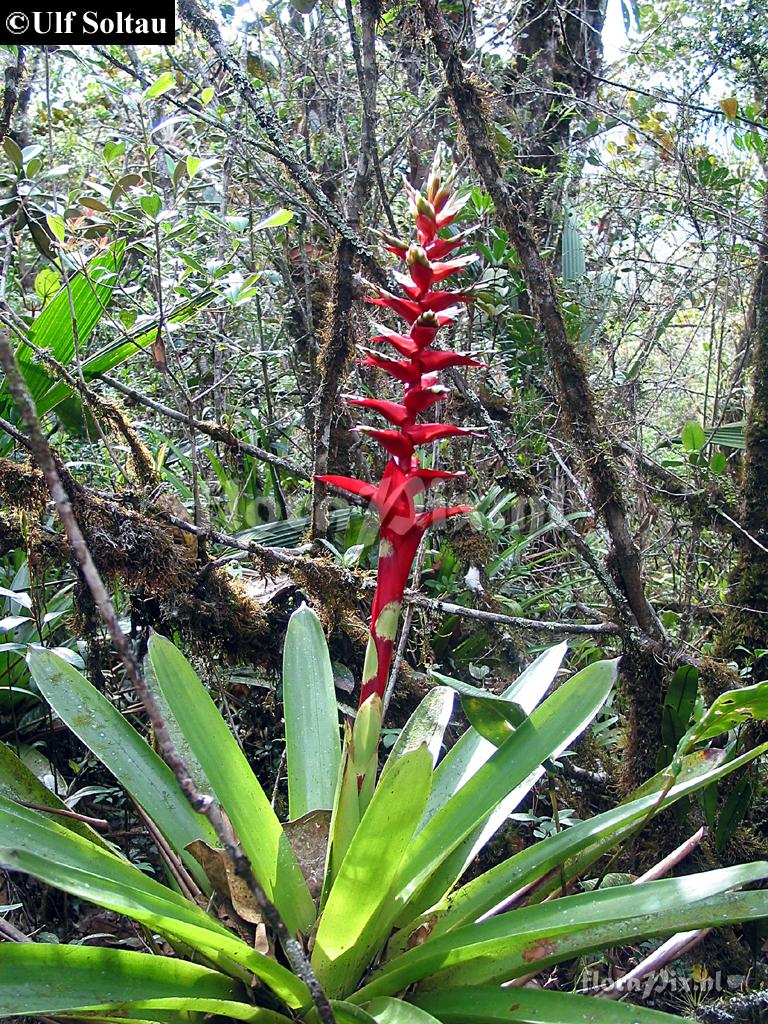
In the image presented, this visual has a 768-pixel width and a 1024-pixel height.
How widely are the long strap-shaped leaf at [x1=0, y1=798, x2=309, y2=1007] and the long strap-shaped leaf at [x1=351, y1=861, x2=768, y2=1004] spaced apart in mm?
186

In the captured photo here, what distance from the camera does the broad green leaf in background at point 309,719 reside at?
5.05 feet

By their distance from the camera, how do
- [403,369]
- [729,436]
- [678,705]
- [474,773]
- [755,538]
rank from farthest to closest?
[729,436], [755,538], [678,705], [474,773], [403,369]

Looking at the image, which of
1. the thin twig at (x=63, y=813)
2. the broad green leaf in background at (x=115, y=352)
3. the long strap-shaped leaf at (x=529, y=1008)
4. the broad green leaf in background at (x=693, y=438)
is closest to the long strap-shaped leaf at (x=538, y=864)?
the long strap-shaped leaf at (x=529, y=1008)

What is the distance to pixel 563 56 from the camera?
4379 millimetres

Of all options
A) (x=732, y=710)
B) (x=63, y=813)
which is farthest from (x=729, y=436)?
(x=63, y=813)

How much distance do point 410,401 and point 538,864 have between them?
84 centimetres

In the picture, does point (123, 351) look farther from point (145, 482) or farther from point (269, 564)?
point (269, 564)

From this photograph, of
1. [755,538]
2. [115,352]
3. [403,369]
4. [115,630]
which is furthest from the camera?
[115,352]

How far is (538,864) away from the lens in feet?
4.48

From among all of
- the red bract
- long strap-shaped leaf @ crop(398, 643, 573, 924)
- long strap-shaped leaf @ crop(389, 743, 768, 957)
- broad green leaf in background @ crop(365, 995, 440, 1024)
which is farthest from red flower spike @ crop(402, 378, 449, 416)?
broad green leaf in background @ crop(365, 995, 440, 1024)

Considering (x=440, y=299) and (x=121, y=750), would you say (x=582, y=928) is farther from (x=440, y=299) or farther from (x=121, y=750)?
(x=440, y=299)

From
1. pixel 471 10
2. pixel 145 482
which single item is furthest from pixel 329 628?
pixel 471 10

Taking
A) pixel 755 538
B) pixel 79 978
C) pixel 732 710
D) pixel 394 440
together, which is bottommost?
pixel 79 978

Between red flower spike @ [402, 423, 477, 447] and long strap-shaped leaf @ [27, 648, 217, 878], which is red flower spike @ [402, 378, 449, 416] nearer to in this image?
red flower spike @ [402, 423, 477, 447]
